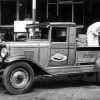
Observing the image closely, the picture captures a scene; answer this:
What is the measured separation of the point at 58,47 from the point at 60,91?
1.12 meters

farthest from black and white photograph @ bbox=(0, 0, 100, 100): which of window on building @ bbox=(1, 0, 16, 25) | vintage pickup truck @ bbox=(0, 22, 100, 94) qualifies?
window on building @ bbox=(1, 0, 16, 25)

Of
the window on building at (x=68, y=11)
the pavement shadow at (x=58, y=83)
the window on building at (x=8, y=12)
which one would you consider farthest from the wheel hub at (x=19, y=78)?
the window on building at (x=8, y=12)

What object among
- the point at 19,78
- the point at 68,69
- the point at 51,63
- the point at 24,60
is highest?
the point at 24,60

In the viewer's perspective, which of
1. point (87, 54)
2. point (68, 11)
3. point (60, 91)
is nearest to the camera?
point (60, 91)

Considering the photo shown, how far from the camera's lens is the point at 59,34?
9242mm

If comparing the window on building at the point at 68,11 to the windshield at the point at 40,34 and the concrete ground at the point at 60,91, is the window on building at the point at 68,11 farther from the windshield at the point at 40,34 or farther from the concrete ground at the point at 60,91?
the windshield at the point at 40,34

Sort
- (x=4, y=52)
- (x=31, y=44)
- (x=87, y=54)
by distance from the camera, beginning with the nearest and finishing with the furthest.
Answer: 1. (x=4, y=52)
2. (x=31, y=44)
3. (x=87, y=54)

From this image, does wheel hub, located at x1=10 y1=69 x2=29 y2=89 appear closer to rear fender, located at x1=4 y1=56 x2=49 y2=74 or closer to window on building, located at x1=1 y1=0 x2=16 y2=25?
rear fender, located at x1=4 y1=56 x2=49 y2=74

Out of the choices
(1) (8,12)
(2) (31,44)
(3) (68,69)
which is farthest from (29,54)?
(1) (8,12)

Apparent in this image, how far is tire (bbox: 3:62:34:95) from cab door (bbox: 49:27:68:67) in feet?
2.54

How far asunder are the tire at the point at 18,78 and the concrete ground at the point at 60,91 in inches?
6.5

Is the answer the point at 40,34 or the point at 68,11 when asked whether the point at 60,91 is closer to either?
the point at 40,34

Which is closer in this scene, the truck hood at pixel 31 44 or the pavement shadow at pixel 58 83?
the truck hood at pixel 31 44

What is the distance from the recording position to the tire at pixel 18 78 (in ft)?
27.2
